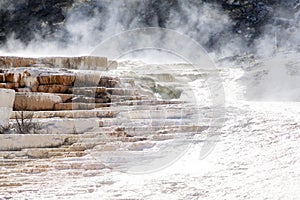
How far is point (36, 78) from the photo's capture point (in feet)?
18.7

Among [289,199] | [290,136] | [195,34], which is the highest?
[195,34]

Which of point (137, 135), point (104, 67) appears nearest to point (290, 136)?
point (137, 135)

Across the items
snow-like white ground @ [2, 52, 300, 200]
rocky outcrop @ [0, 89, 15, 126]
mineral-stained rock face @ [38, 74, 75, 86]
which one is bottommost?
snow-like white ground @ [2, 52, 300, 200]

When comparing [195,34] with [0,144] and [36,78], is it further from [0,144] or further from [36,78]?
[0,144]

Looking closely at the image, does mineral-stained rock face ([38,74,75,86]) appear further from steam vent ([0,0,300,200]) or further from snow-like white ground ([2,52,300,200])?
snow-like white ground ([2,52,300,200])

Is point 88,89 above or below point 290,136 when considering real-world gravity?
above

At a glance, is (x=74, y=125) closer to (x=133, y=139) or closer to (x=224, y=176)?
(x=133, y=139)

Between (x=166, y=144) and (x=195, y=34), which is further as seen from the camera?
(x=195, y=34)

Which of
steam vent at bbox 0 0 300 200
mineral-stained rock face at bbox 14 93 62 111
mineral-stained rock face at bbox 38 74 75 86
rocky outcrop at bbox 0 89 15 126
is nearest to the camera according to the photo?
steam vent at bbox 0 0 300 200

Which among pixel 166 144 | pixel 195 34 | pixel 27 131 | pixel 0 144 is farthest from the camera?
pixel 195 34

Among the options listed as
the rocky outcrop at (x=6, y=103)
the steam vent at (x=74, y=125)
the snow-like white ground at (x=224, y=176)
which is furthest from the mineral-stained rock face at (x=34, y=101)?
the snow-like white ground at (x=224, y=176)

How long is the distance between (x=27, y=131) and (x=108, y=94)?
1697mm

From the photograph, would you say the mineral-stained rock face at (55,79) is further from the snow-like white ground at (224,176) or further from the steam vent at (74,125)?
the snow-like white ground at (224,176)

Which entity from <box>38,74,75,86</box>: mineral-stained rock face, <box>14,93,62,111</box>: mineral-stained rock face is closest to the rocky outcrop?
<box>14,93,62,111</box>: mineral-stained rock face
